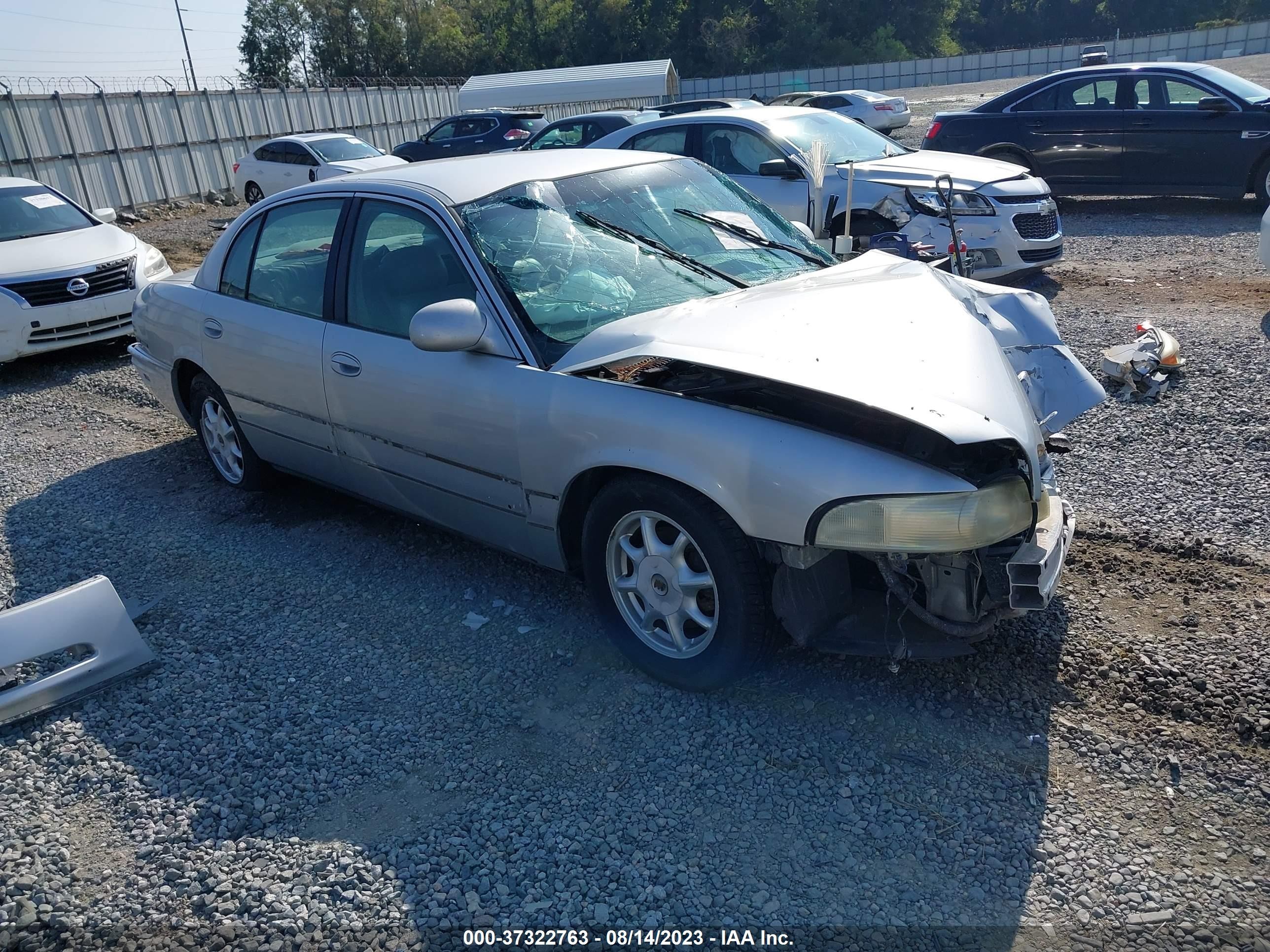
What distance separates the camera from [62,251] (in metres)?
8.94

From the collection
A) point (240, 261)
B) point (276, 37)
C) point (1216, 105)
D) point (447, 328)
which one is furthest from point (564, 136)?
point (276, 37)

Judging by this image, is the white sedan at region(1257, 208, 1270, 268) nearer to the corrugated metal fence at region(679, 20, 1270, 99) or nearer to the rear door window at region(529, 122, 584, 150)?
the rear door window at region(529, 122, 584, 150)

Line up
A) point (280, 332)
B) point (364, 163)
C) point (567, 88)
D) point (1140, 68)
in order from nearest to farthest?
point (280, 332)
point (1140, 68)
point (364, 163)
point (567, 88)

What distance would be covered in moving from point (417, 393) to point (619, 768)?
5.59ft

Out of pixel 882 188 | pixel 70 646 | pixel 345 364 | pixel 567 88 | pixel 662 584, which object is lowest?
pixel 70 646

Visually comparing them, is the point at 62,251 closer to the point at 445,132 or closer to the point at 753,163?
the point at 753,163

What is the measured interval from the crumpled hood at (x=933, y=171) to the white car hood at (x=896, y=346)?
15.9ft

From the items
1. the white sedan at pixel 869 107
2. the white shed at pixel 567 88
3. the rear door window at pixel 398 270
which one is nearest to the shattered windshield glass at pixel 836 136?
the rear door window at pixel 398 270

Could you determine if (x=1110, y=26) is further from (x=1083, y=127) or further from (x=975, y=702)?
(x=975, y=702)

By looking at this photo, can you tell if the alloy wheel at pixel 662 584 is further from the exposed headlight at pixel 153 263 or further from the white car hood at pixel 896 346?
the exposed headlight at pixel 153 263

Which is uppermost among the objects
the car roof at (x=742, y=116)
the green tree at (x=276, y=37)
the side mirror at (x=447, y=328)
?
the green tree at (x=276, y=37)

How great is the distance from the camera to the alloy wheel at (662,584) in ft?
10.6

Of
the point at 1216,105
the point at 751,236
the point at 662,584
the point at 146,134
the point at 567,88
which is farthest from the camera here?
the point at 567,88

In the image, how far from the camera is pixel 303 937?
254 cm
